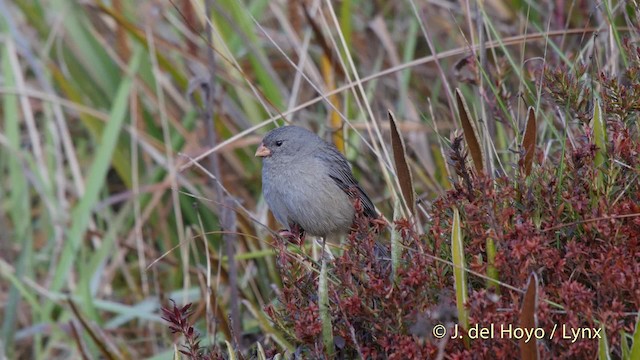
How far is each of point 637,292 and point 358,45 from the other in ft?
11.6

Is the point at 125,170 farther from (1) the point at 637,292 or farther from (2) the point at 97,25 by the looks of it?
(1) the point at 637,292

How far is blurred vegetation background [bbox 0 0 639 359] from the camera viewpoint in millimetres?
4324

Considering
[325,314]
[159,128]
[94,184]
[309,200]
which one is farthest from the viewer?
[159,128]

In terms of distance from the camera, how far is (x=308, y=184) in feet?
11.9

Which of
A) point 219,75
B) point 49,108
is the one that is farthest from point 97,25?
point 219,75

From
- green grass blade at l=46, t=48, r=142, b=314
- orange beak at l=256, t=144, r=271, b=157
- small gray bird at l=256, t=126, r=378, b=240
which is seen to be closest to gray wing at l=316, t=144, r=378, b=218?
small gray bird at l=256, t=126, r=378, b=240

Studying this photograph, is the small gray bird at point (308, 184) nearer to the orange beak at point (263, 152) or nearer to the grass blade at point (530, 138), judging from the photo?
the orange beak at point (263, 152)

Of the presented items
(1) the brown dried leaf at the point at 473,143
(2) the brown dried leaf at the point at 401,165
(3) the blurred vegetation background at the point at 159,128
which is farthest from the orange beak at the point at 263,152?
(1) the brown dried leaf at the point at 473,143

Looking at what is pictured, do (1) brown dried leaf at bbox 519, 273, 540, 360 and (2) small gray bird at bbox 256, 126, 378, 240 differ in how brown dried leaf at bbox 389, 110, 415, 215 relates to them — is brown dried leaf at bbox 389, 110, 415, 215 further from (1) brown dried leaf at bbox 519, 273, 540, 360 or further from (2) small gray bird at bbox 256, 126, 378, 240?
(1) brown dried leaf at bbox 519, 273, 540, 360

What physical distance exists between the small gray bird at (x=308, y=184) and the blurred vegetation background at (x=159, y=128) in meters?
0.38

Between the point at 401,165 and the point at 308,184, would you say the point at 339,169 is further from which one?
the point at 401,165

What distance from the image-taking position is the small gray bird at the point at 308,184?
3.52m

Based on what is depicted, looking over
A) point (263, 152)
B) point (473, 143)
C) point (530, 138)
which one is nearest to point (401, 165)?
point (473, 143)

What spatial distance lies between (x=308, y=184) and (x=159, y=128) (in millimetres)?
2003
